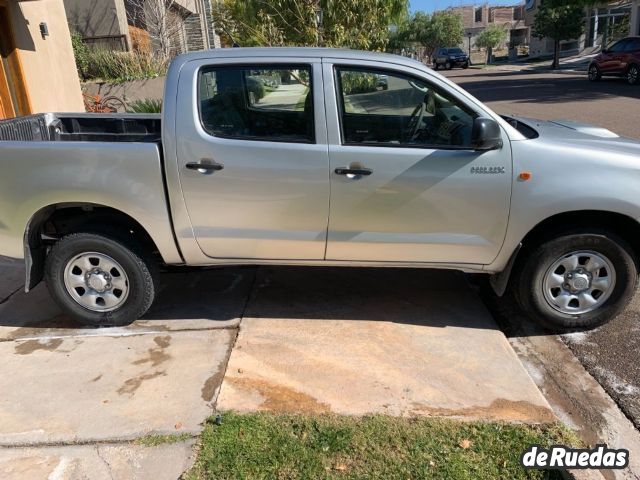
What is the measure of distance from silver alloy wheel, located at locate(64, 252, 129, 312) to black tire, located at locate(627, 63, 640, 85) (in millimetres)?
21644

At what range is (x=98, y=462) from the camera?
2814 millimetres

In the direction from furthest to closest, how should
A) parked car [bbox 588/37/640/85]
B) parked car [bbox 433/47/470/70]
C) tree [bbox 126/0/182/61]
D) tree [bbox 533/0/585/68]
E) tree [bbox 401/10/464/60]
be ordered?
tree [bbox 401/10/464/60] → parked car [bbox 433/47/470/70] → tree [bbox 533/0/585/68] → parked car [bbox 588/37/640/85] → tree [bbox 126/0/182/61]

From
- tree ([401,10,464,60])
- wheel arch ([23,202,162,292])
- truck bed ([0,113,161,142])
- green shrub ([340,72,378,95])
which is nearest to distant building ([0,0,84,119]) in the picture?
truck bed ([0,113,161,142])

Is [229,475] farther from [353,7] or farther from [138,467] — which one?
[353,7]

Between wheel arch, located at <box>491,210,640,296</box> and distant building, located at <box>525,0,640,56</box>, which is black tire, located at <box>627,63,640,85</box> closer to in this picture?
distant building, located at <box>525,0,640,56</box>

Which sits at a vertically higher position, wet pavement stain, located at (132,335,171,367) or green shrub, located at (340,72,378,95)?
green shrub, located at (340,72,378,95)

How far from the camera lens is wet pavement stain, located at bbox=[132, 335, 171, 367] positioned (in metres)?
3.70

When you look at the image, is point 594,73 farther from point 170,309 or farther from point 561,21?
point 170,309

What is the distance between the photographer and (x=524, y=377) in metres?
3.46

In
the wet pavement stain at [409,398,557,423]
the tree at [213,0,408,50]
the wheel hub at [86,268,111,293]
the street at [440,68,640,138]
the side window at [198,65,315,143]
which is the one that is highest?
the tree at [213,0,408,50]

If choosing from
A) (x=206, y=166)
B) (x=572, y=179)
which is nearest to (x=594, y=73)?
(x=572, y=179)

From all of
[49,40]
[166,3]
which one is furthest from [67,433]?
A: [166,3]

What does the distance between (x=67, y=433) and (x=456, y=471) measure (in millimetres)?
2052

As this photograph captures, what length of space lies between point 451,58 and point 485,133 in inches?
1744
